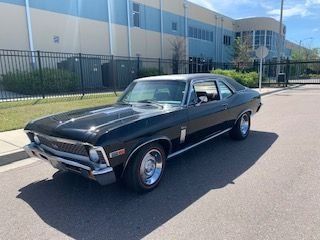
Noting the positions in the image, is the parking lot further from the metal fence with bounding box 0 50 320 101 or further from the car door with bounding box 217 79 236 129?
the metal fence with bounding box 0 50 320 101

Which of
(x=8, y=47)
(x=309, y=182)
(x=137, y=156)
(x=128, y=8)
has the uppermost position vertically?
(x=128, y=8)

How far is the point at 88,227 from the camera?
3.06 meters

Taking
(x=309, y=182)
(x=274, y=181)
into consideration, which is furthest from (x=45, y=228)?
(x=309, y=182)

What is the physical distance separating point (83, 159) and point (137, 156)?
0.66 metres

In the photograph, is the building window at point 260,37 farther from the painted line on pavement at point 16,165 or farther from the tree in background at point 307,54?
the painted line on pavement at point 16,165

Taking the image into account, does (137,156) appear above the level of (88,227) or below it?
above

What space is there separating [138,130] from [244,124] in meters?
3.64

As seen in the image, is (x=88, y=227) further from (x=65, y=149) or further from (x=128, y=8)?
(x=128, y=8)

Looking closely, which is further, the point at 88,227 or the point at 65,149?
the point at 65,149

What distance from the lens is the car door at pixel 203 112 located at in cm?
463

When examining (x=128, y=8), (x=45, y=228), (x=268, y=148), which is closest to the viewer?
(x=45, y=228)

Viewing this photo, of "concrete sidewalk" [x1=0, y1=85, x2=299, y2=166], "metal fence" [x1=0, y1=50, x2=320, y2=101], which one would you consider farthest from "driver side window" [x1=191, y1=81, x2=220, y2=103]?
"metal fence" [x1=0, y1=50, x2=320, y2=101]

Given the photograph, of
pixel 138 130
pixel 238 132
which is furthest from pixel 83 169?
pixel 238 132

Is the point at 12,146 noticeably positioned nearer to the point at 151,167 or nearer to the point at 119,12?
the point at 151,167
